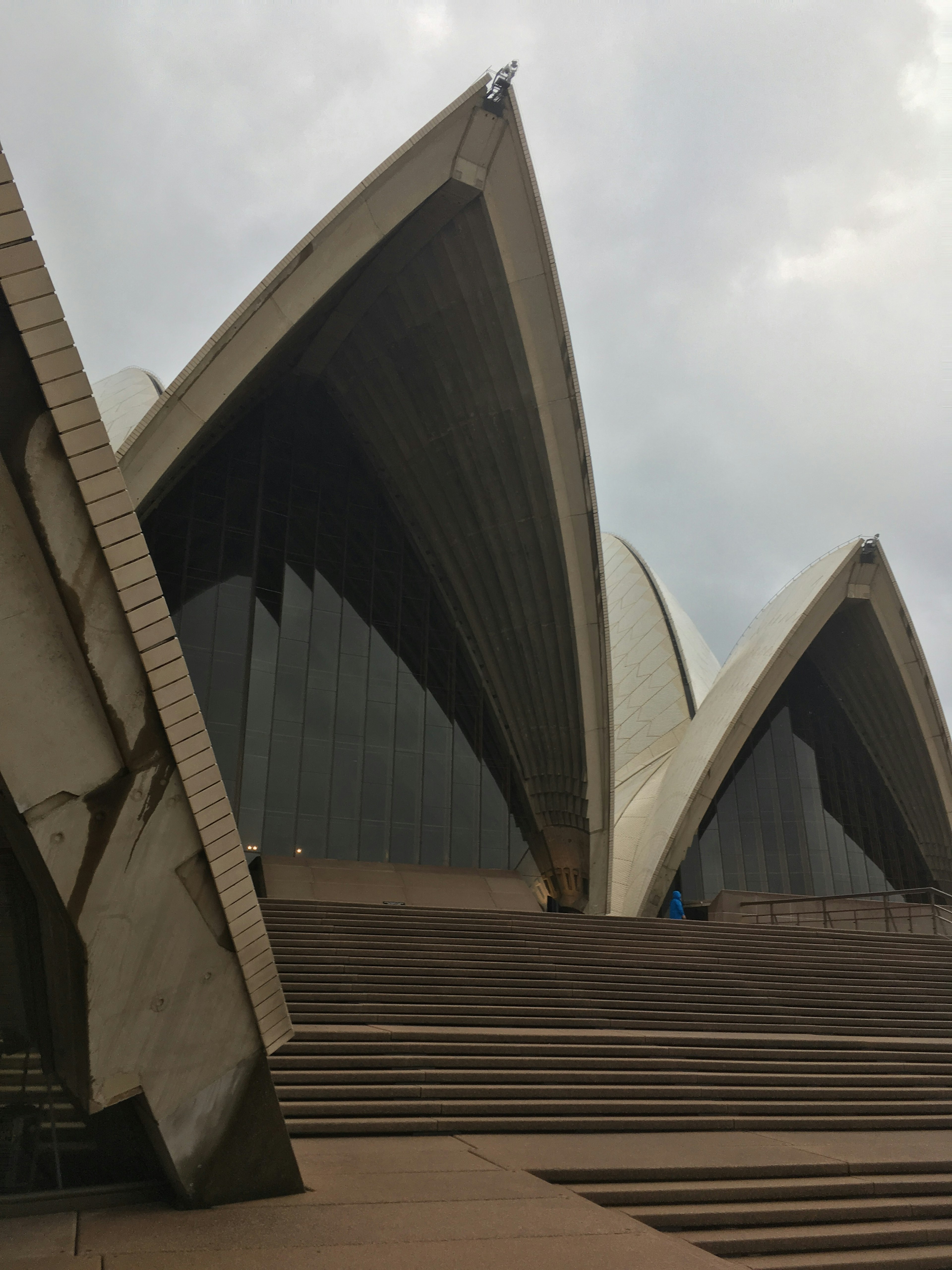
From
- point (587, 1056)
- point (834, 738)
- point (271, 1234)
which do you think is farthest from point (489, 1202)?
point (834, 738)

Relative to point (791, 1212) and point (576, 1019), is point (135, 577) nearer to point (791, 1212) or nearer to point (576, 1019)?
point (791, 1212)

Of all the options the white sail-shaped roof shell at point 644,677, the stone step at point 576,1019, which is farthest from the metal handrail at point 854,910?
the stone step at point 576,1019

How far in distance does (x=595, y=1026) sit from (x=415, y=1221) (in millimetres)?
5957

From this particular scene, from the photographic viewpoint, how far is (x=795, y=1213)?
5.44 metres

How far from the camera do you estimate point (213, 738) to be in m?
18.8

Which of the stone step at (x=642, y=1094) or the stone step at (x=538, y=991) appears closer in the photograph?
the stone step at (x=642, y=1094)

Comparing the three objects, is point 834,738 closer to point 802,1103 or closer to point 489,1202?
point 802,1103

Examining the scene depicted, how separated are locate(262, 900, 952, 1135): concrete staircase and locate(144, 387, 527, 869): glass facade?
628cm

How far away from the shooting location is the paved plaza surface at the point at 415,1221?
3.89m

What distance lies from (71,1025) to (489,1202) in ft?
7.83

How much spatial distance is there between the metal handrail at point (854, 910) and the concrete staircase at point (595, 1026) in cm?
510

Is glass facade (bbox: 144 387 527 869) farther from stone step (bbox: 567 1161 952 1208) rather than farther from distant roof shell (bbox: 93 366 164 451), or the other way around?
stone step (bbox: 567 1161 952 1208)

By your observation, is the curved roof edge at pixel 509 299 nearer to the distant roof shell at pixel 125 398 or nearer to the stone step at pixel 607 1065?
the distant roof shell at pixel 125 398

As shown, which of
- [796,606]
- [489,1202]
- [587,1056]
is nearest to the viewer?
[489,1202]
